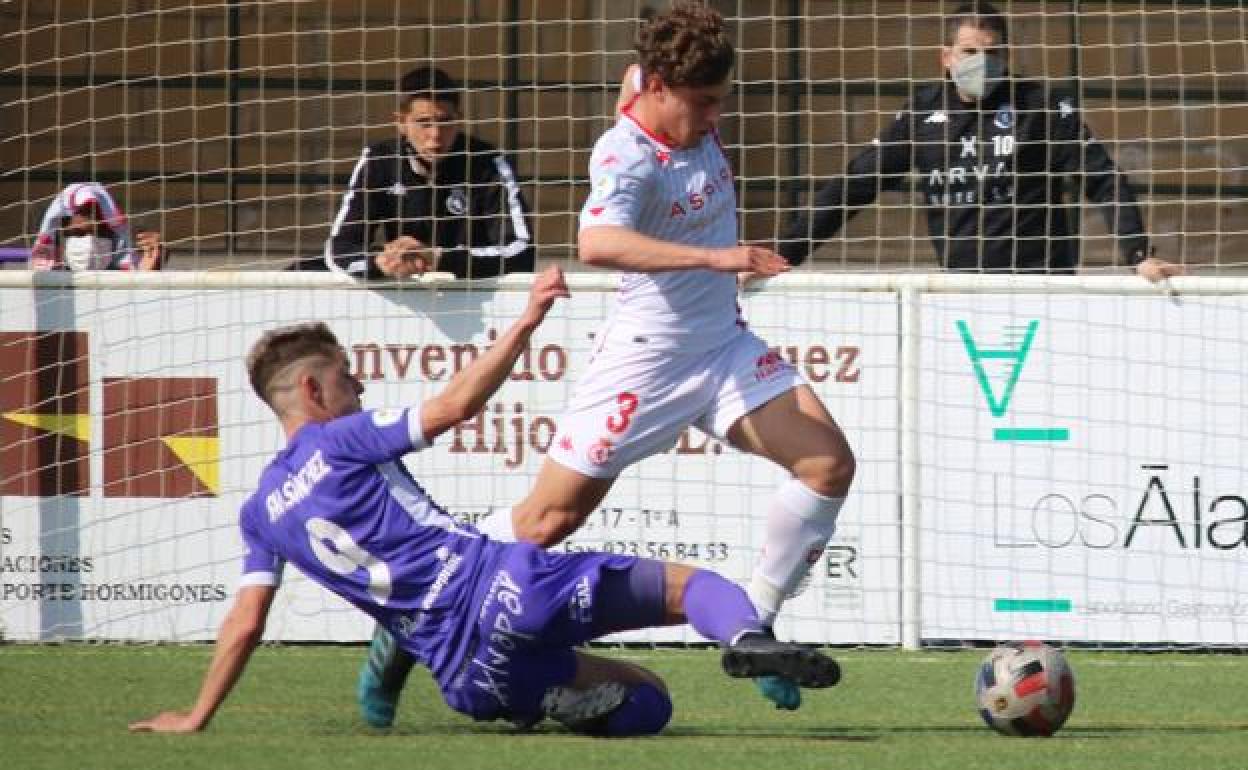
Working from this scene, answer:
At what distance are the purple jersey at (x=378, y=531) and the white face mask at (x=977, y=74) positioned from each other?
423cm


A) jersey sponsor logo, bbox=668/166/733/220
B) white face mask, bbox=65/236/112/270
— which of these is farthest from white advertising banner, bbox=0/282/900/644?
jersey sponsor logo, bbox=668/166/733/220

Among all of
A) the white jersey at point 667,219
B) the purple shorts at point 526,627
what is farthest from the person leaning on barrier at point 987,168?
the purple shorts at point 526,627

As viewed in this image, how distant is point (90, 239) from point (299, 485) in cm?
538

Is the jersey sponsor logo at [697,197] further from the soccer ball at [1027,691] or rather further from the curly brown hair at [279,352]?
the soccer ball at [1027,691]

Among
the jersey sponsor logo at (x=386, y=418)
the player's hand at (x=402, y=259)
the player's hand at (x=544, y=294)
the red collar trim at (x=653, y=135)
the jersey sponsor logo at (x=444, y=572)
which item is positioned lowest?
the jersey sponsor logo at (x=444, y=572)

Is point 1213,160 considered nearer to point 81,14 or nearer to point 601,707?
point 81,14

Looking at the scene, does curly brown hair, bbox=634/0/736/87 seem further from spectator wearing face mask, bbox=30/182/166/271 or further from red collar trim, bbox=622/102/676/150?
spectator wearing face mask, bbox=30/182/166/271

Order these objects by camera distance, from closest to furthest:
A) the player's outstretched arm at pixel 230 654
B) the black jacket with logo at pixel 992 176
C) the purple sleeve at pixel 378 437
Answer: the purple sleeve at pixel 378 437 < the player's outstretched arm at pixel 230 654 < the black jacket with logo at pixel 992 176

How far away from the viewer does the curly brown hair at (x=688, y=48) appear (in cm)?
751

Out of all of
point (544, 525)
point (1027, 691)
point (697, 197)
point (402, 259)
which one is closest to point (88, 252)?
point (402, 259)

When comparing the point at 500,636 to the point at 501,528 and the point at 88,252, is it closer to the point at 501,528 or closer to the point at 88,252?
the point at 501,528

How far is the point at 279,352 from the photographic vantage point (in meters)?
7.22

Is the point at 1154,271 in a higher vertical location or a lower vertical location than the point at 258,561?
higher

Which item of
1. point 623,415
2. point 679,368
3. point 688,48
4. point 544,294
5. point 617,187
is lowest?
point 623,415
